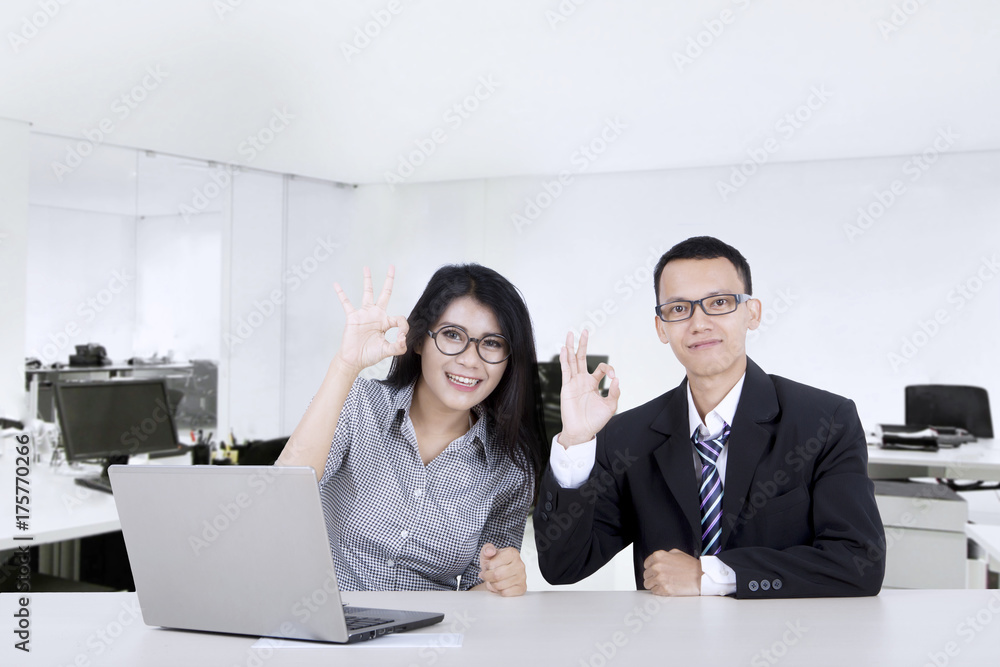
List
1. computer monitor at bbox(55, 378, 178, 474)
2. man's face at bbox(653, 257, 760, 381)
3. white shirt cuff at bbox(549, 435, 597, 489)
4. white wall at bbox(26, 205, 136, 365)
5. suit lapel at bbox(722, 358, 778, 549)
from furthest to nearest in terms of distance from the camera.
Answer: white wall at bbox(26, 205, 136, 365)
computer monitor at bbox(55, 378, 178, 474)
man's face at bbox(653, 257, 760, 381)
suit lapel at bbox(722, 358, 778, 549)
white shirt cuff at bbox(549, 435, 597, 489)

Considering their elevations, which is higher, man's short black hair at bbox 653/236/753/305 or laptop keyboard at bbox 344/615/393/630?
man's short black hair at bbox 653/236/753/305

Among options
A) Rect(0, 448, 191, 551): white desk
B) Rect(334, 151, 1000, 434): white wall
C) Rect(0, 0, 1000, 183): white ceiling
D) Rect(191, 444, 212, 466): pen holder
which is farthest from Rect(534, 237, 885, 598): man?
Rect(334, 151, 1000, 434): white wall

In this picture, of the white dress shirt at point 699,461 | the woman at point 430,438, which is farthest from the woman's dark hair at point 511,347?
the white dress shirt at point 699,461

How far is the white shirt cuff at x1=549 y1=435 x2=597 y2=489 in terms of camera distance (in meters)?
1.81

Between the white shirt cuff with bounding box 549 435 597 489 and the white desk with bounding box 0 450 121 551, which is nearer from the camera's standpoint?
the white shirt cuff with bounding box 549 435 597 489

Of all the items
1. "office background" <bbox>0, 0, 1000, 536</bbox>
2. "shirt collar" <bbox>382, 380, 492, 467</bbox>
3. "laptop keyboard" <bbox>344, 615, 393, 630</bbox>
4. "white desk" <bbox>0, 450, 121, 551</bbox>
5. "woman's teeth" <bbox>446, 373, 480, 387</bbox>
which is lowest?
"white desk" <bbox>0, 450, 121, 551</bbox>

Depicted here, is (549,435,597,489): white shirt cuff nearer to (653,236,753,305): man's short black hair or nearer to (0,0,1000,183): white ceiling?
(653,236,753,305): man's short black hair

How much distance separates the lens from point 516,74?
5.57 metres

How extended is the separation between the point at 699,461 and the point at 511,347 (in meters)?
0.58

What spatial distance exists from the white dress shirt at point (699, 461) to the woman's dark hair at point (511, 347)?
284 mm

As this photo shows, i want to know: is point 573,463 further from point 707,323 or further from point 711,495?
point 707,323

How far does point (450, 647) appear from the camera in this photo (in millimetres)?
1344

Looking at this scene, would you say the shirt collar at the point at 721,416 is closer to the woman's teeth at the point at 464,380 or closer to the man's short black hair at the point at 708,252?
the man's short black hair at the point at 708,252

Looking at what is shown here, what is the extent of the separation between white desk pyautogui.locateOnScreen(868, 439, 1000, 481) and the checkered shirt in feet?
11.5
